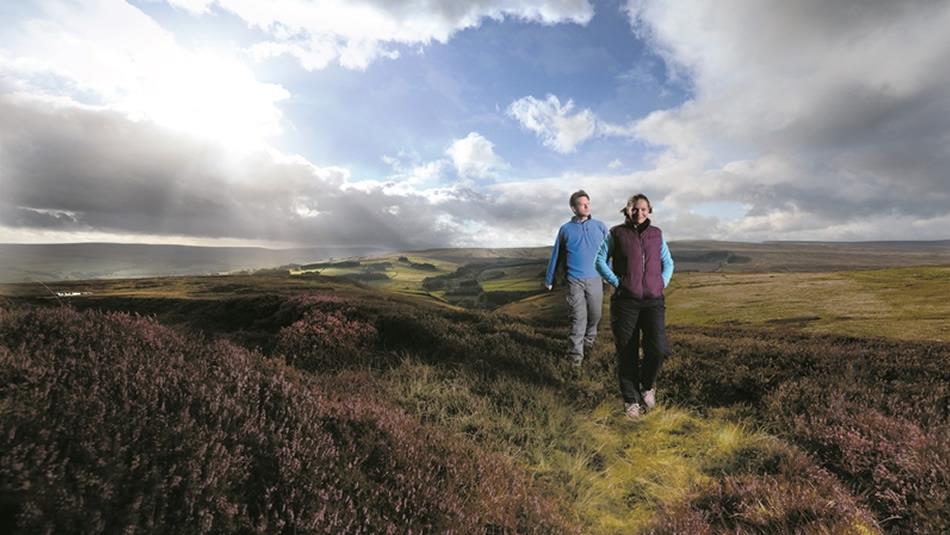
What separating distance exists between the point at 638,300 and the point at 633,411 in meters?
1.51

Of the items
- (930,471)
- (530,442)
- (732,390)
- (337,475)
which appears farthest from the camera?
(732,390)

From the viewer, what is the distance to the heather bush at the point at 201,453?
6.15ft

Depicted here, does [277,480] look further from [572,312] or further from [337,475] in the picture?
[572,312]

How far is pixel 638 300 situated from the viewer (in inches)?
239

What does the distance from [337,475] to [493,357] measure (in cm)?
504

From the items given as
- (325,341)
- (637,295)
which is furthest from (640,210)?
(325,341)

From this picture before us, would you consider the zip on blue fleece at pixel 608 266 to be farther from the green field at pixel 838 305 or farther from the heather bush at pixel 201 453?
the green field at pixel 838 305

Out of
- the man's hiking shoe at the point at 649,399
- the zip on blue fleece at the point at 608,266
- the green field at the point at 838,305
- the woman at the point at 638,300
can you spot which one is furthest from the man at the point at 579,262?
the green field at the point at 838,305

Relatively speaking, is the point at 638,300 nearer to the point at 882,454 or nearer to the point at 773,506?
the point at 882,454

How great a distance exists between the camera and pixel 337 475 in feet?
8.62

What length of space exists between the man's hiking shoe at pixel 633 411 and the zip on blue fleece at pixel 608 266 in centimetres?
167

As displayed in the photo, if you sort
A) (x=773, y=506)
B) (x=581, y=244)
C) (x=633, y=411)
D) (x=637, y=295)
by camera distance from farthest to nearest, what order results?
(x=581, y=244) → (x=637, y=295) → (x=633, y=411) → (x=773, y=506)

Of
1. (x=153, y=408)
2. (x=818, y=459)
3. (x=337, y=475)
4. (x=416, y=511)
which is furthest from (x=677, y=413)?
(x=153, y=408)

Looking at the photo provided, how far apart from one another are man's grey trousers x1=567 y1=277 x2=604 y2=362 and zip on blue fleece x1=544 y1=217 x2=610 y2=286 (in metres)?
0.14
